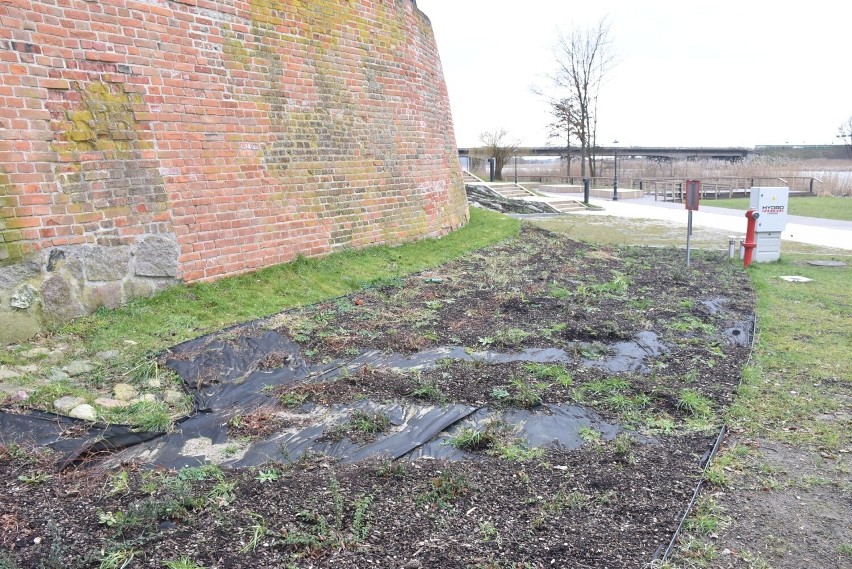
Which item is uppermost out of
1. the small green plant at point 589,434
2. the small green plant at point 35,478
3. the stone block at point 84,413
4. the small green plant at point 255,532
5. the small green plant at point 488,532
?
the stone block at point 84,413

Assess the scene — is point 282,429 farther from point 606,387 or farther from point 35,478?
point 606,387

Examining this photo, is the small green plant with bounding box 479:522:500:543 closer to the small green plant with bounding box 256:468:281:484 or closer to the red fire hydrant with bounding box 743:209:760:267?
the small green plant with bounding box 256:468:281:484

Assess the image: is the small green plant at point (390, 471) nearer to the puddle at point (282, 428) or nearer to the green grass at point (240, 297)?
the puddle at point (282, 428)

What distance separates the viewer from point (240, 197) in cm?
739

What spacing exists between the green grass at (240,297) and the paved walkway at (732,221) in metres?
8.57

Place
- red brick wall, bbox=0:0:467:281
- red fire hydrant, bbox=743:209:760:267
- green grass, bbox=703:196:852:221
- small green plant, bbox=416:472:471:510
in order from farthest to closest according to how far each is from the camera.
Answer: green grass, bbox=703:196:852:221 → red fire hydrant, bbox=743:209:760:267 → red brick wall, bbox=0:0:467:281 → small green plant, bbox=416:472:471:510

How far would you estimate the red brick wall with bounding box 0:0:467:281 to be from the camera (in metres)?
5.43

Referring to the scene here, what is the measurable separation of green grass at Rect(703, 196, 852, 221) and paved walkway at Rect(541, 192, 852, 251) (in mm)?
868

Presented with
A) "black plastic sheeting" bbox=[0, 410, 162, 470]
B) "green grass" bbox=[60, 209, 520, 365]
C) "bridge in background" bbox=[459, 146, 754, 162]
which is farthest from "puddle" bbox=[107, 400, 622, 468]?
"bridge in background" bbox=[459, 146, 754, 162]

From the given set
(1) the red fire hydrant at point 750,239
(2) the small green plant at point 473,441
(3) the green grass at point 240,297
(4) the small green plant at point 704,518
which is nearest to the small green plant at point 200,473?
(2) the small green plant at point 473,441

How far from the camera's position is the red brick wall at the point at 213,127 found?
5.43 metres

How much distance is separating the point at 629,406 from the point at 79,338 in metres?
4.94

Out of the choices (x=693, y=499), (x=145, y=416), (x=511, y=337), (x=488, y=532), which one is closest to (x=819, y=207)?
(x=511, y=337)

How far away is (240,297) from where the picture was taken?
6.79m
